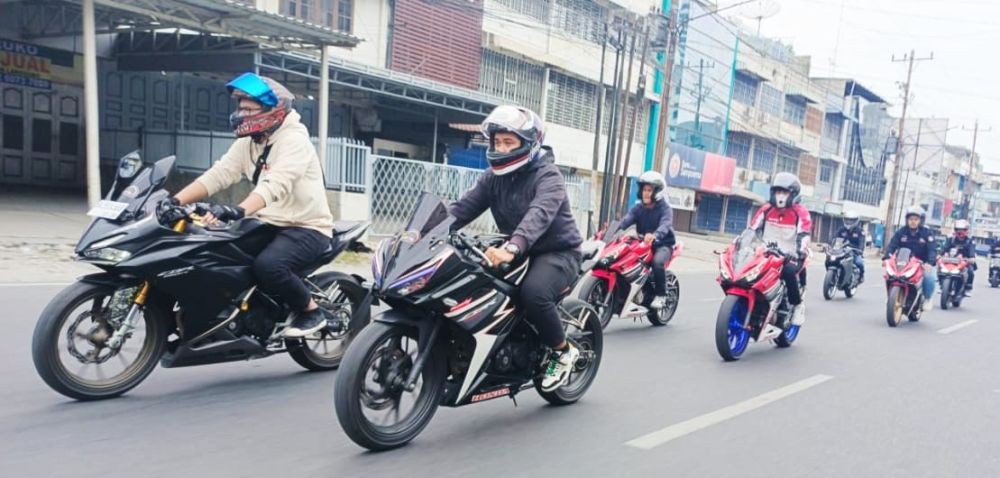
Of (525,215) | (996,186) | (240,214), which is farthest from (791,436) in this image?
(996,186)

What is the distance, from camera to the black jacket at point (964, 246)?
14875mm

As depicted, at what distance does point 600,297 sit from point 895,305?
5.02 meters

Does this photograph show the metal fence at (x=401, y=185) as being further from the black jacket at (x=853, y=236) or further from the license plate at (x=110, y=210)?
the license plate at (x=110, y=210)

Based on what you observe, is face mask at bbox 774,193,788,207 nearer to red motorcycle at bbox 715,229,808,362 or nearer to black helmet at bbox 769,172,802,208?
black helmet at bbox 769,172,802,208

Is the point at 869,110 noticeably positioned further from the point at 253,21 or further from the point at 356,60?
the point at 253,21

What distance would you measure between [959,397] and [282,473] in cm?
554

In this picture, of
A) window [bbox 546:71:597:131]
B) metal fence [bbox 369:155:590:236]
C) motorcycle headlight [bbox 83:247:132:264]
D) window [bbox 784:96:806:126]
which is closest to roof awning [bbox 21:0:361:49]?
metal fence [bbox 369:155:590:236]

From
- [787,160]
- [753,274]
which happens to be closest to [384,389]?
[753,274]

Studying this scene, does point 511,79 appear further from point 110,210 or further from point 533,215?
point 110,210

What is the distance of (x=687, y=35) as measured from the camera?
1393 inches

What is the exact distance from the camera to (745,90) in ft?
139

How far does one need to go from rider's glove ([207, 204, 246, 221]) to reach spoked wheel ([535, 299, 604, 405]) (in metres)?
2.07

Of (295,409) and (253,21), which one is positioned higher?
(253,21)

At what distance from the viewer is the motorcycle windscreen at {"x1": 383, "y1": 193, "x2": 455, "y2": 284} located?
12.7ft
